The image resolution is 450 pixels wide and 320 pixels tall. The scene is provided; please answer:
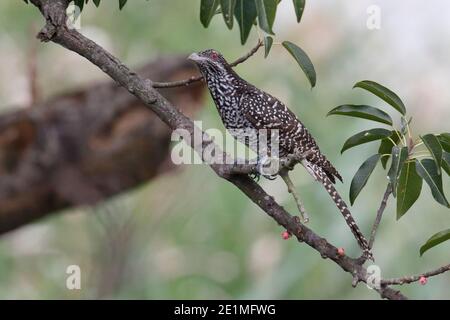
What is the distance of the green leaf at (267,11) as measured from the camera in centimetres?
226

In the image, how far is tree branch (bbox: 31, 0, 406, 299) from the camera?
2219mm

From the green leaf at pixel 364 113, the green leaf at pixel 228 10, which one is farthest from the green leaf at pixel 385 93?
the green leaf at pixel 228 10

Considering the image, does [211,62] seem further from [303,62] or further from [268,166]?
[268,166]

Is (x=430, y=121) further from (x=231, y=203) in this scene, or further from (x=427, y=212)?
(x=231, y=203)

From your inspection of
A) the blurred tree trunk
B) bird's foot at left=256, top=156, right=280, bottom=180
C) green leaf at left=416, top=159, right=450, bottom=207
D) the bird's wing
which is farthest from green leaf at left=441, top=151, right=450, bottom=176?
the blurred tree trunk

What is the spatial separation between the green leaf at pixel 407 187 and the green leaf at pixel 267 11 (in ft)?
1.83

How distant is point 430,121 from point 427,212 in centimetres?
60

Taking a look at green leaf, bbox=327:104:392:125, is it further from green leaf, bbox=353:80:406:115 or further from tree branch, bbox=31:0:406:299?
tree branch, bbox=31:0:406:299

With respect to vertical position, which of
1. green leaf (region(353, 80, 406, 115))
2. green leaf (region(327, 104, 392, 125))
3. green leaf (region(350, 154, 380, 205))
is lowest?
green leaf (region(350, 154, 380, 205))

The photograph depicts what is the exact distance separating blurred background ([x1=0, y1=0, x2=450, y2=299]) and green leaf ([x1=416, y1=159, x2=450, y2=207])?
2.69 m

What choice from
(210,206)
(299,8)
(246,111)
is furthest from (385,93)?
(210,206)

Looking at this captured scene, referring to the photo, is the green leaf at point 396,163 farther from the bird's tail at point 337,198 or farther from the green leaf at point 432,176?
the bird's tail at point 337,198

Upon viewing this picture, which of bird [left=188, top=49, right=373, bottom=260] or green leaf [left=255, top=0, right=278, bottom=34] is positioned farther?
bird [left=188, top=49, right=373, bottom=260]

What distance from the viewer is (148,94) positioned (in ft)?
7.73
